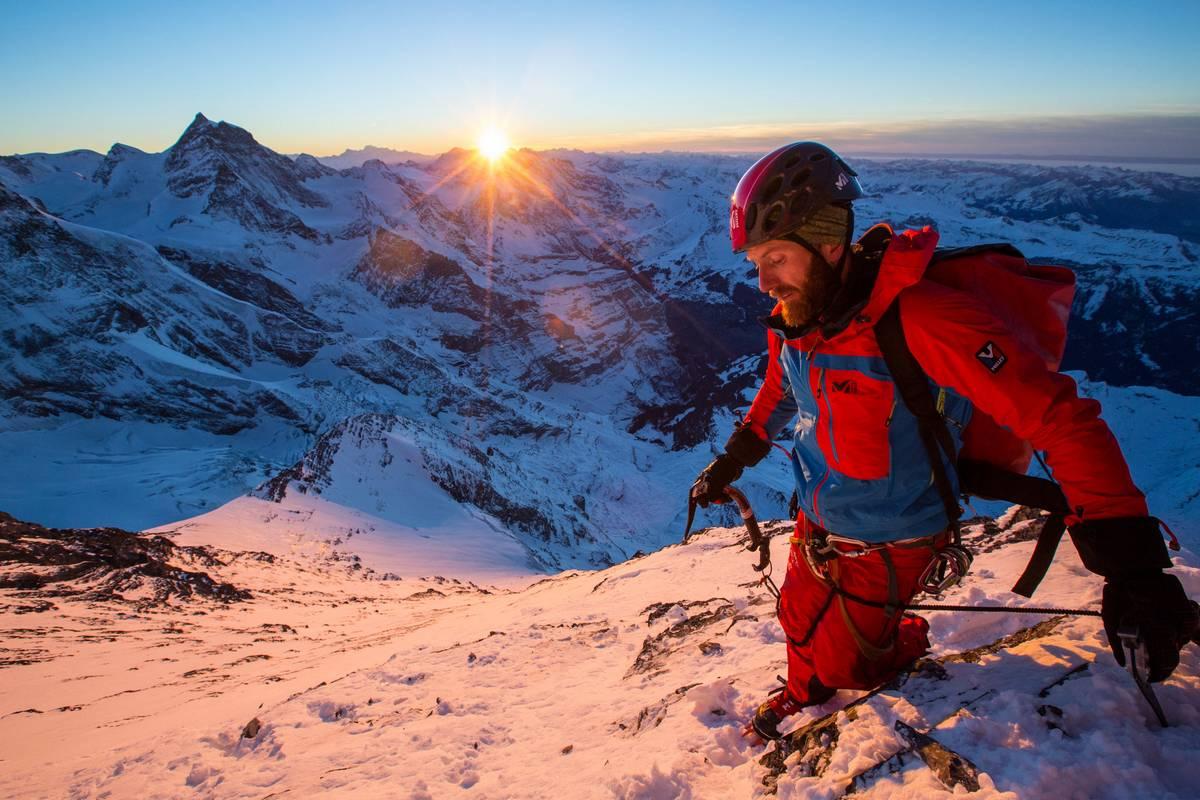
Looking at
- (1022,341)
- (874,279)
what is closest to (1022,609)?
(1022,341)

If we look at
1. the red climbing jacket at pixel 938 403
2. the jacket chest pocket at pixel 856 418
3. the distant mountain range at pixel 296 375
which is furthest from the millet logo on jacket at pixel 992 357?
the distant mountain range at pixel 296 375

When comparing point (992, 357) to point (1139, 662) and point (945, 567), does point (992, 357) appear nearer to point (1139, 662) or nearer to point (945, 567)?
point (1139, 662)

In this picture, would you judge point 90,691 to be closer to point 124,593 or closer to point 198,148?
point 124,593

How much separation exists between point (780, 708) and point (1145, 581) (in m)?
2.25

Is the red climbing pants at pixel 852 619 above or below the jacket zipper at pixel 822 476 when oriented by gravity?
below

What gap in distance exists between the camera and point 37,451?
228 ft

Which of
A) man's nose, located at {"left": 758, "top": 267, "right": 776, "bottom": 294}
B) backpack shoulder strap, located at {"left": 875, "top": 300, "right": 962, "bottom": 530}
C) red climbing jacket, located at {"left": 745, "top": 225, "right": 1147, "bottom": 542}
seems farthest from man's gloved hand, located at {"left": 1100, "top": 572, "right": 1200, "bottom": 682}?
man's nose, located at {"left": 758, "top": 267, "right": 776, "bottom": 294}

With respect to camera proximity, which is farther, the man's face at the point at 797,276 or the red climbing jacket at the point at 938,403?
the man's face at the point at 797,276

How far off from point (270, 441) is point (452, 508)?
179 ft

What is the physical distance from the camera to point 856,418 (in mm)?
3252

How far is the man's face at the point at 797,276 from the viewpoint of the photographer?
3291mm

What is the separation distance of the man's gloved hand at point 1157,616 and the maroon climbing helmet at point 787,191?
216 centimetres

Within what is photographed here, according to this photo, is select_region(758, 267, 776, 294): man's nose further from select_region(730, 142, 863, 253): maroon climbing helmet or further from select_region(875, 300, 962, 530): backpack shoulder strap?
select_region(875, 300, 962, 530): backpack shoulder strap

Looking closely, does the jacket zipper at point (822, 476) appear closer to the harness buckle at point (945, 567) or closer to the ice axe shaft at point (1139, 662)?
the harness buckle at point (945, 567)
